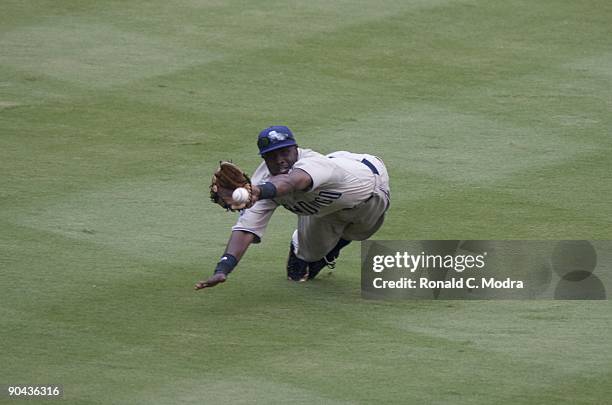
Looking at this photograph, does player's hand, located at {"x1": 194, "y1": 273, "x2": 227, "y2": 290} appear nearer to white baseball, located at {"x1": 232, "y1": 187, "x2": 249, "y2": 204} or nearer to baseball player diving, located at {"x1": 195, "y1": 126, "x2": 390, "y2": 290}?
baseball player diving, located at {"x1": 195, "y1": 126, "x2": 390, "y2": 290}

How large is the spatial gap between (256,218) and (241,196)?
2.51ft

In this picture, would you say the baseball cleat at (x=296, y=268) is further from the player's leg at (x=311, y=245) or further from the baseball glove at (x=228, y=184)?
the baseball glove at (x=228, y=184)

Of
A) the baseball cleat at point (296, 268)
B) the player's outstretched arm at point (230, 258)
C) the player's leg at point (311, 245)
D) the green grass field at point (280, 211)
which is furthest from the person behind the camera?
the baseball cleat at point (296, 268)

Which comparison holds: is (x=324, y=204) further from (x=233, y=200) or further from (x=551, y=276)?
(x=551, y=276)

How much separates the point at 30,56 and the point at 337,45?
3318 millimetres

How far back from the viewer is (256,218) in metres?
7.77

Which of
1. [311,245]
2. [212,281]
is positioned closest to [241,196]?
[212,281]

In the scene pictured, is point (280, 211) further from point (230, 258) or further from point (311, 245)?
point (230, 258)

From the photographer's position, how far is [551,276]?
809 cm

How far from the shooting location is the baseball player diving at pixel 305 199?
7340mm

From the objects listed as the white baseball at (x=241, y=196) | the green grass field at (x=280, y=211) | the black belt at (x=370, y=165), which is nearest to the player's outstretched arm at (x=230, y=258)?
the green grass field at (x=280, y=211)

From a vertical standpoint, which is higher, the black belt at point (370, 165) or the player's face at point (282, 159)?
the player's face at point (282, 159)

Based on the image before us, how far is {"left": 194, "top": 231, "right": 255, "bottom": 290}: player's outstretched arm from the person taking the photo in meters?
7.45

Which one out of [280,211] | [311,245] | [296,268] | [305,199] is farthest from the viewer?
[280,211]
